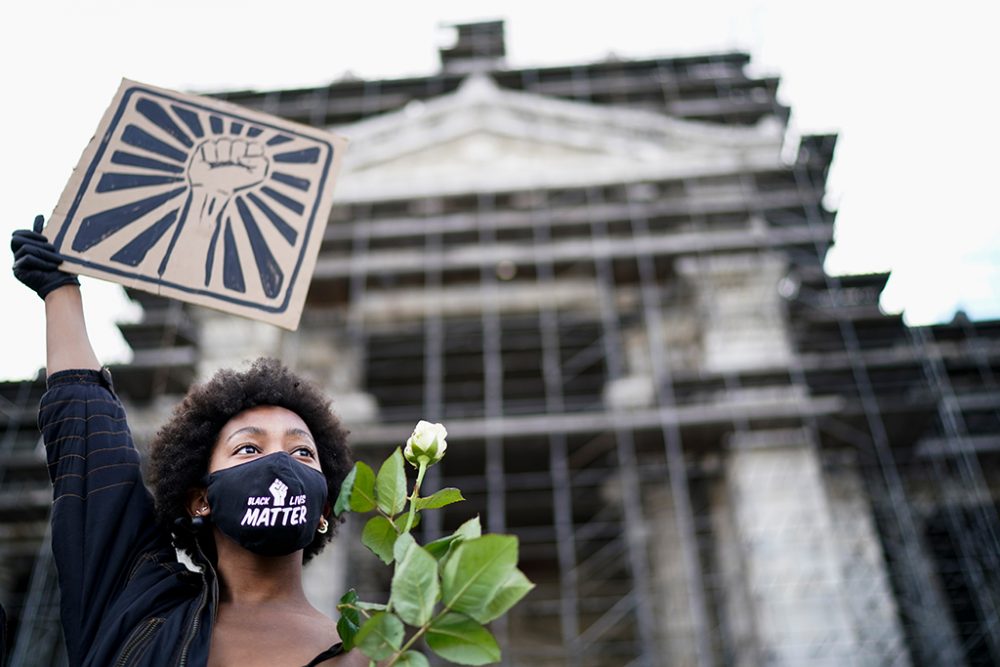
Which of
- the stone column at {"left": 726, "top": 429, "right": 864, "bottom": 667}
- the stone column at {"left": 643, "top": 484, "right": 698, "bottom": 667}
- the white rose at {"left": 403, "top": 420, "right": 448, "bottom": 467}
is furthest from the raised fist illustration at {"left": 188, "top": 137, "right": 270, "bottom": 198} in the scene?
the stone column at {"left": 643, "top": 484, "right": 698, "bottom": 667}

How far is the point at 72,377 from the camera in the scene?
2.23m

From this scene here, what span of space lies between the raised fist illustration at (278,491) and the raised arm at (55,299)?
0.63 metres

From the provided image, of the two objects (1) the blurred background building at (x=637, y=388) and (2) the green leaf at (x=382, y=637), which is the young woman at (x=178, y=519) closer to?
(2) the green leaf at (x=382, y=637)

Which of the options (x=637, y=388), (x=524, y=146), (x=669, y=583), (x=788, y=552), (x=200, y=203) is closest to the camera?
(x=200, y=203)

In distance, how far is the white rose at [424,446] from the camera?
1919 millimetres

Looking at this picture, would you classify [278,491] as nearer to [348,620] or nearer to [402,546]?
[348,620]

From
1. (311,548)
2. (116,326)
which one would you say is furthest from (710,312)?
(311,548)

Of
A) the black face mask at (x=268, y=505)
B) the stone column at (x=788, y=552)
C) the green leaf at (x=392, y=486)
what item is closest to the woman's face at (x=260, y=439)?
the black face mask at (x=268, y=505)

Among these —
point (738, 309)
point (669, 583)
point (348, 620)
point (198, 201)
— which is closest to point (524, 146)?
point (738, 309)

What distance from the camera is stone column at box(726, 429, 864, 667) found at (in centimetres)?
1155

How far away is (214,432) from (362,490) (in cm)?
61

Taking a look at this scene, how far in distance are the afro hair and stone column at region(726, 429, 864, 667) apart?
10.4 meters

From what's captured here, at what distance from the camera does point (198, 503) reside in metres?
2.27

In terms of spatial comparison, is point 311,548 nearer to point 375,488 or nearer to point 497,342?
point 375,488
